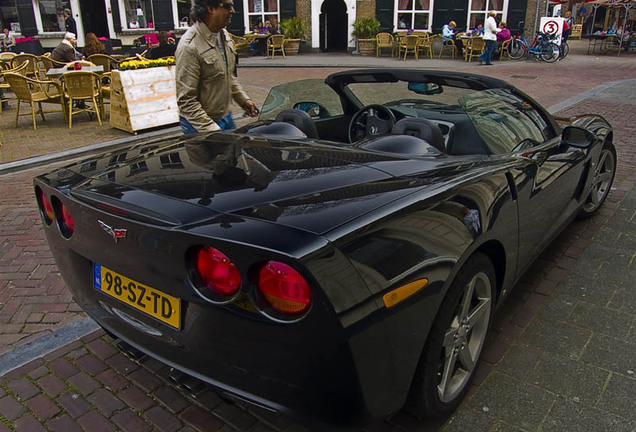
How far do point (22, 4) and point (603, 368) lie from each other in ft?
79.3

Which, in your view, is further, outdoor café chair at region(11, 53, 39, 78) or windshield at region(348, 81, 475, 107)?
outdoor café chair at region(11, 53, 39, 78)

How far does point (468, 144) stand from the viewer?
9.13ft

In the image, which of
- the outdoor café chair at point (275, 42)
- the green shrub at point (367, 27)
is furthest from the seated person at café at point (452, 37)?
the outdoor café chair at point (275, 42)

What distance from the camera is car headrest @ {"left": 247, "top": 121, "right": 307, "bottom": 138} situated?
2812 millimetres

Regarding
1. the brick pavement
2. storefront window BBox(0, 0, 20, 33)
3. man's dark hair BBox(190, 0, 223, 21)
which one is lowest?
the brick pavement

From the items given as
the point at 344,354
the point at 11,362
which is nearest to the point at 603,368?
the point at 344,354

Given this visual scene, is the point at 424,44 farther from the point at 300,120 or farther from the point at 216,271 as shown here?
the point at 216,271

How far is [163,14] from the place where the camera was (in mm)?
21969

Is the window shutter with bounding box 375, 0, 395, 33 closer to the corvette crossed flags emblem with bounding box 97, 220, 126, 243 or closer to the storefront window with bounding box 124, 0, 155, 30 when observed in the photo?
the storefront window with bounding box 124, 0, 155, 30

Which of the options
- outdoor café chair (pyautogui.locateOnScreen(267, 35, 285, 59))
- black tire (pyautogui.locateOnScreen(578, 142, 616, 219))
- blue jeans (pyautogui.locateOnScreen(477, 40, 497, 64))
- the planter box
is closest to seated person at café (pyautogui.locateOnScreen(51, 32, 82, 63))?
the planter box

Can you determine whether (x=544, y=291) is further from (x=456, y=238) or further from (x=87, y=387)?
(x=87, y=387)

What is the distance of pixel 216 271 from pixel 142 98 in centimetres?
722

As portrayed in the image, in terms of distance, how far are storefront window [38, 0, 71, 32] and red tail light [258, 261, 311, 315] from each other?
2363 cm

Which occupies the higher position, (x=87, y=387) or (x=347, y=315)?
(x=347, y=315)
